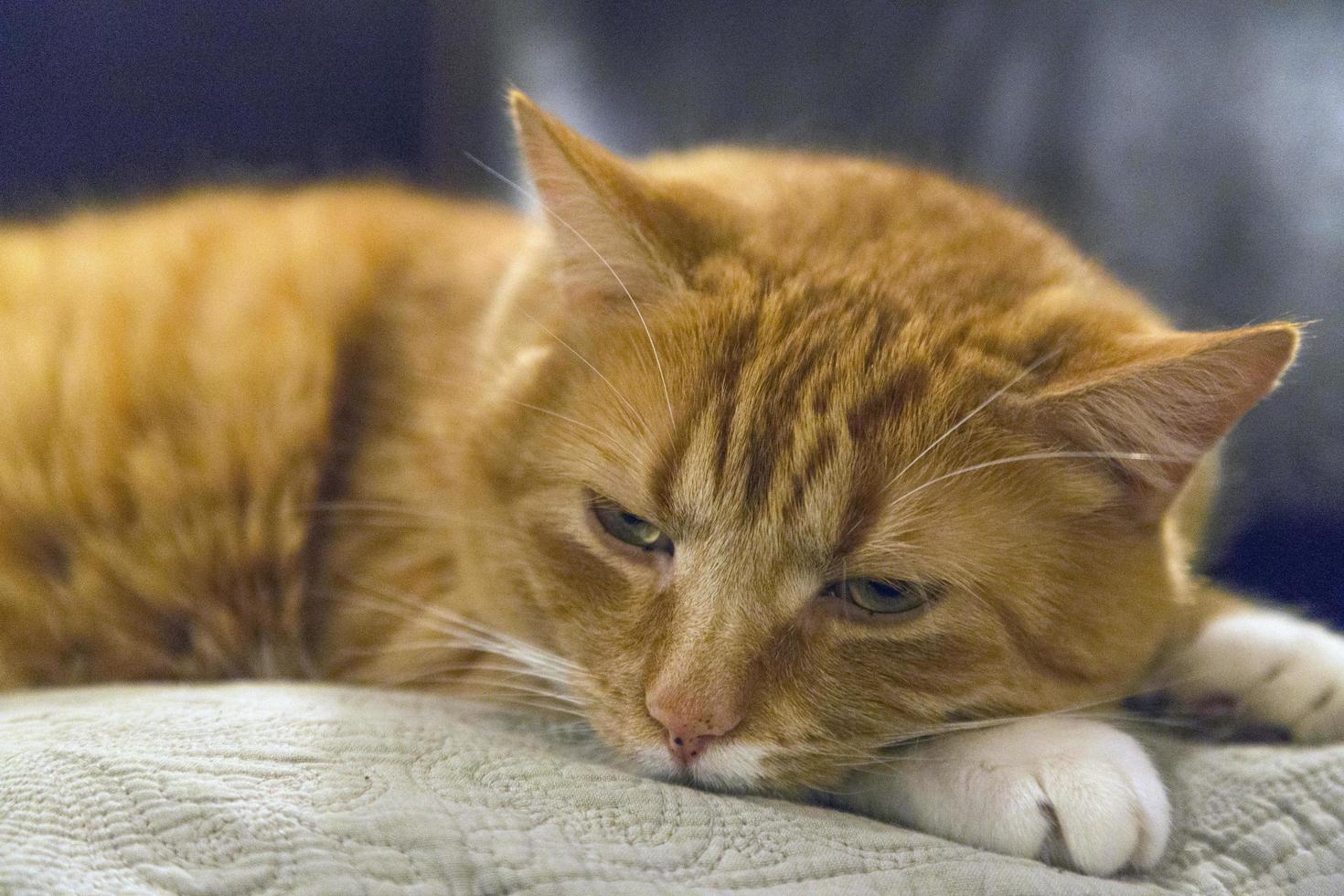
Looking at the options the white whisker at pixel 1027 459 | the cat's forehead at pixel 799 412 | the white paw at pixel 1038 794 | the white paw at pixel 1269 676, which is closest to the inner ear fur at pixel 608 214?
the cat's forehead at pixel 799 412

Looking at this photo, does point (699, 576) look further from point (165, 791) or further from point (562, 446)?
point (165, 791)

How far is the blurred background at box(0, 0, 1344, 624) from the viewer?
1.88 m

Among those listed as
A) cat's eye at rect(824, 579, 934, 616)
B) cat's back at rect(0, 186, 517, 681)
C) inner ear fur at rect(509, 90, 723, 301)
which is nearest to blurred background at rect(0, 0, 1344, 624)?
cat's back at rect(0, 186, 517, 681)

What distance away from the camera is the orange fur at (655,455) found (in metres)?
1.15

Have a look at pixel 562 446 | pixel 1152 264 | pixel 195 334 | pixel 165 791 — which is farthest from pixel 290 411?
pixel 1152 264

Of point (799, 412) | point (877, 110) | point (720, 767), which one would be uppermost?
point (877, 110)

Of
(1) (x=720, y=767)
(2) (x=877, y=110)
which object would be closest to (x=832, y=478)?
(1) (x=720, y=767)

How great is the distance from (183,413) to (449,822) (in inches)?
43.5

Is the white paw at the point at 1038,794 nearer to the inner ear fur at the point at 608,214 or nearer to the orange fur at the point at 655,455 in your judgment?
the orange fur at the point at 655,455

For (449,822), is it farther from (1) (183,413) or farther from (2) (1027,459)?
(1) (183,413)

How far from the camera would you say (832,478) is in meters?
1.14

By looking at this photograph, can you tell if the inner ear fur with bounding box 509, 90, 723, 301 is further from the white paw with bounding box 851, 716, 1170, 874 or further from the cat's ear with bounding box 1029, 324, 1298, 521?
the white paw with bounding box 851, 716, 1170, 874

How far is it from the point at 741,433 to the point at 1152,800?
57 centimetres

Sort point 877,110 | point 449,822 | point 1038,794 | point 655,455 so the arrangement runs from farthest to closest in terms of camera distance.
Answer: point 877,110 → point 655,455 → point 1038,794 → point 449,822
